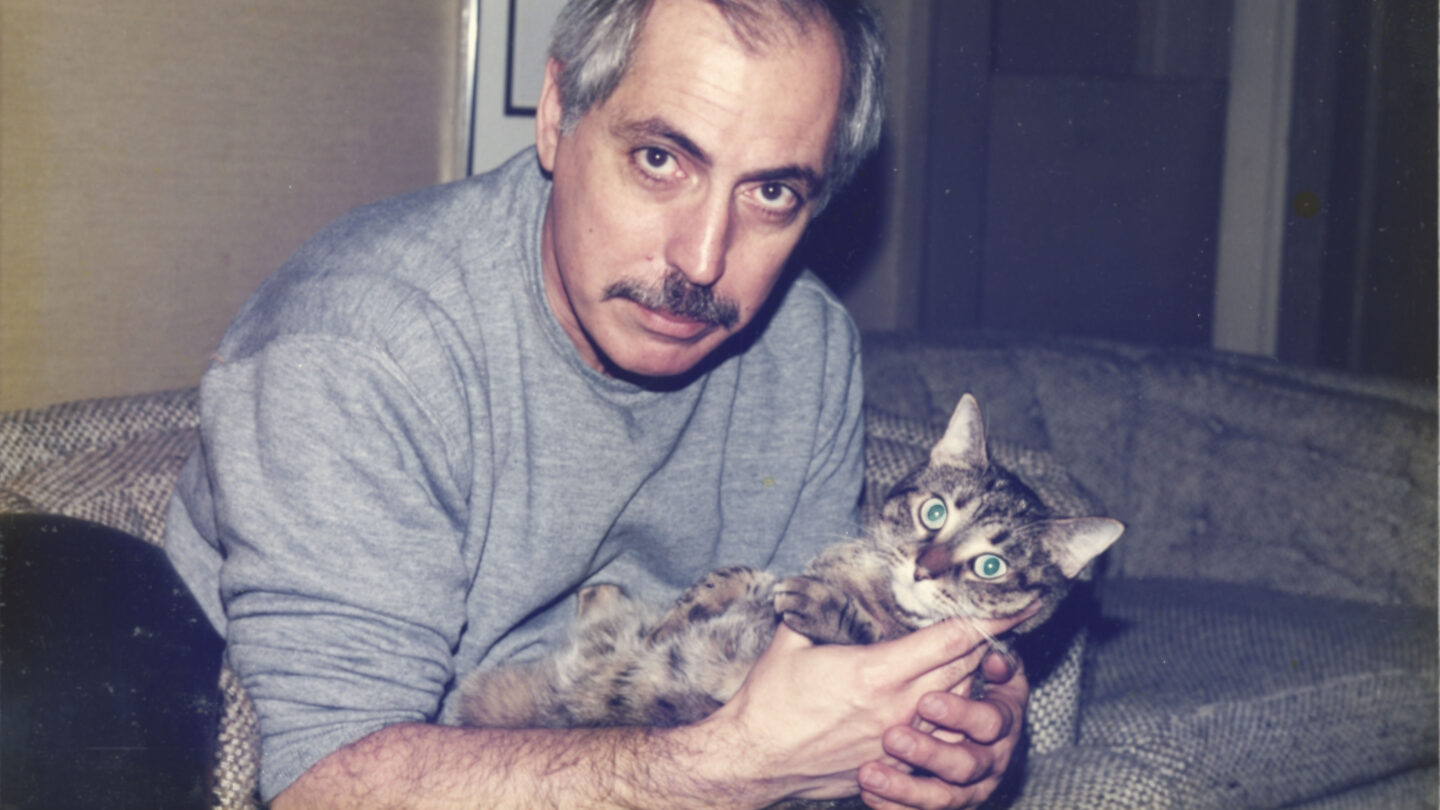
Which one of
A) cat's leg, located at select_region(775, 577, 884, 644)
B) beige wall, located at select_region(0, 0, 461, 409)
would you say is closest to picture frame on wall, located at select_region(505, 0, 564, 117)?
beige wall, located at select_region(0, 0, 461, 409)

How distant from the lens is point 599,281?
4.16 feet

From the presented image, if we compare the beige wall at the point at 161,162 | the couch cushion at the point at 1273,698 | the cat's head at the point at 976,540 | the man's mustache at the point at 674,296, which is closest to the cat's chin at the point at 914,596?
the cat's head at the point at 976,540

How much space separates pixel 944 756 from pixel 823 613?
218 millimetres

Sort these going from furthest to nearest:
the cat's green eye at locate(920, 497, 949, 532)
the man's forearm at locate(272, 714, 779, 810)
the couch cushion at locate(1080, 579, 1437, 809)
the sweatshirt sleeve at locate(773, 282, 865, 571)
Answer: the couch cushion at locate(1080, 579, 1437, 809) → the sweatshirt sleeve at locate(773, 282, 865, 571) → the cat's green eye at locate(920, 497, 949, 532) → the man's forearm at locate(272, 714, 779, 810)

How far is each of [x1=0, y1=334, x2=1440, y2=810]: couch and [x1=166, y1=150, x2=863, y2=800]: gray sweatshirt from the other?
0.20m

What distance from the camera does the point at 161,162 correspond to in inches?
68.9

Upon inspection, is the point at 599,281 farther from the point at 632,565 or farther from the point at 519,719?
the point at 519,719

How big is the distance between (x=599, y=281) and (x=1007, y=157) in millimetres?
1788

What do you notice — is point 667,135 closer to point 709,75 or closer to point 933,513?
point 709,75

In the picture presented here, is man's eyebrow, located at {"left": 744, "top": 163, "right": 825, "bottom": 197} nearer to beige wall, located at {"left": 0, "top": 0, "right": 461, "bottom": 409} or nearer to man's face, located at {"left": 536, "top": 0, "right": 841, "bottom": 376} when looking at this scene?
man's face, located at {"left": 536, "top": 0, "right": 841, "bottom": 376}

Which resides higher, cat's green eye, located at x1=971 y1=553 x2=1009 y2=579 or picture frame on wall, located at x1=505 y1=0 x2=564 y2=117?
picture frame on wall, located at x1=505 y1=0 x2=564 y2=117

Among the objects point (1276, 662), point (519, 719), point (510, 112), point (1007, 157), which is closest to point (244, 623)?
point (519, 719)

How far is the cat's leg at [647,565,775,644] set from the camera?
1.40 m

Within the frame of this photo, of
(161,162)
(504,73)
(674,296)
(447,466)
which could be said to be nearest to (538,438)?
(447,466)
